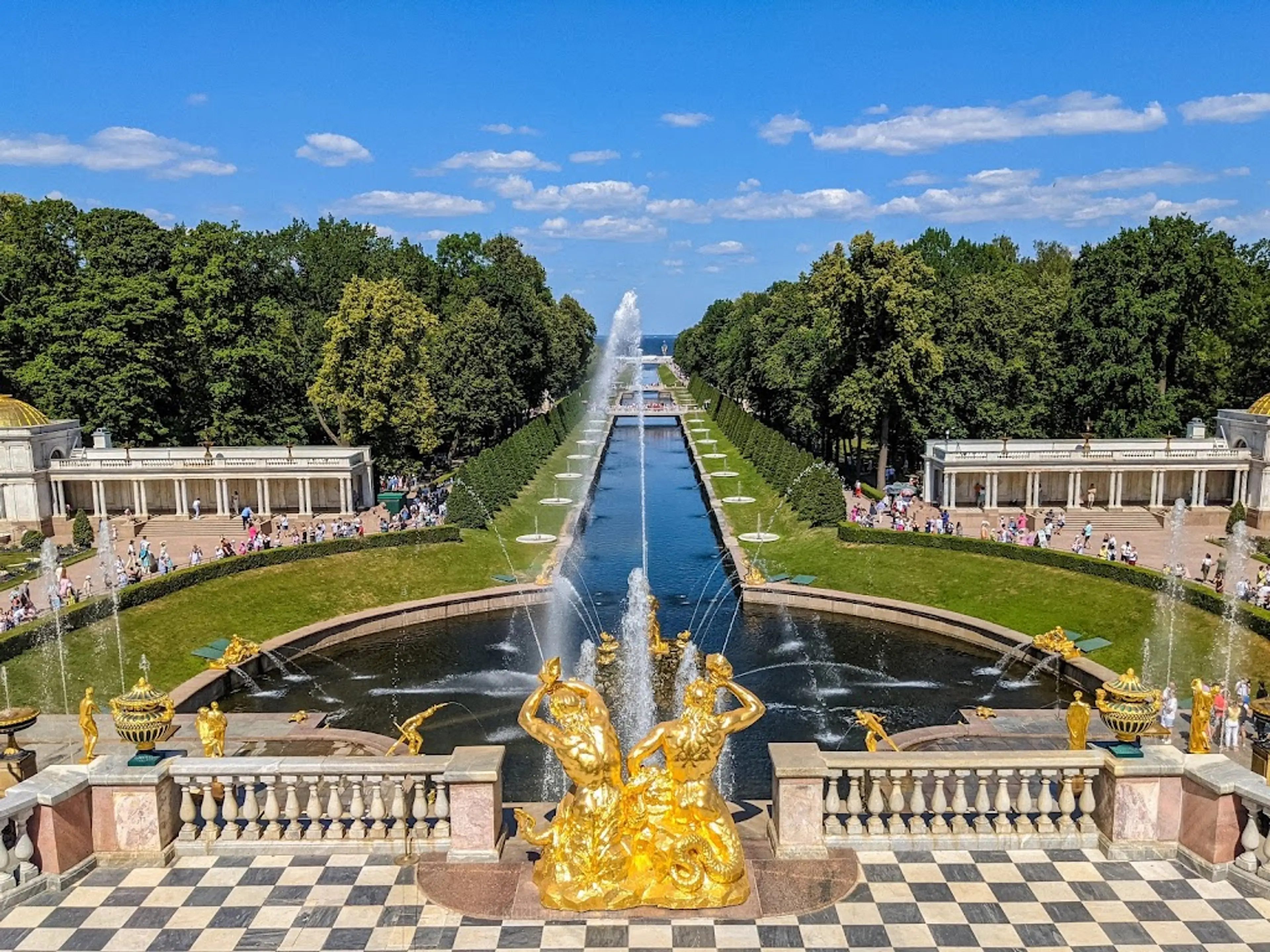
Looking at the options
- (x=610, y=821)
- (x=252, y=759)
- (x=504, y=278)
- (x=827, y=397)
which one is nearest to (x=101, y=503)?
(x=504, y=278)

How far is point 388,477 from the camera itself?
65375 millimetres

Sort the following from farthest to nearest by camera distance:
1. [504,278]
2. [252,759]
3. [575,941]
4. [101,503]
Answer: [504,278] → [101,503] → [252,759] → [575,941]

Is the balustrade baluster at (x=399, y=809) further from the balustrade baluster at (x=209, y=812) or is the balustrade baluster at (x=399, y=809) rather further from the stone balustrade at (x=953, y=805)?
the stone balustrade at (x=953, y=805)

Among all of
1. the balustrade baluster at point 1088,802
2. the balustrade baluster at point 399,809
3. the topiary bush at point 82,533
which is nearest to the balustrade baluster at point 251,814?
the balustrade baluster at point 399,809

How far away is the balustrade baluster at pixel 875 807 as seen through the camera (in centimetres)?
1327

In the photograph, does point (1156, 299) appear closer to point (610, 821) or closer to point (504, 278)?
point (504, 278)

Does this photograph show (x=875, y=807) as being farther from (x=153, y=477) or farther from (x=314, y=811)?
(x=153, y=477)

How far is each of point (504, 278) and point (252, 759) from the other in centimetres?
7052

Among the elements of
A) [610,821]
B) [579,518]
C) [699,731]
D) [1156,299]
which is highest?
[1156,299]

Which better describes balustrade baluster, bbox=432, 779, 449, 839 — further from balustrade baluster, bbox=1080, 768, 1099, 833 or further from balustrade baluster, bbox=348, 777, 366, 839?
balustrade baluster, bbox=1080, 768, 1099, 833

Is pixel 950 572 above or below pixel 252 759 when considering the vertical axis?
below

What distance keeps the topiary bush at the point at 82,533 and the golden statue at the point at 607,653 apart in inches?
1137

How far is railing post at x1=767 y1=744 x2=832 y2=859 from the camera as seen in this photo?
1270 centimetres

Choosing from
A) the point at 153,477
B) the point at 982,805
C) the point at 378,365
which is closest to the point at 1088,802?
the point at 982,805
